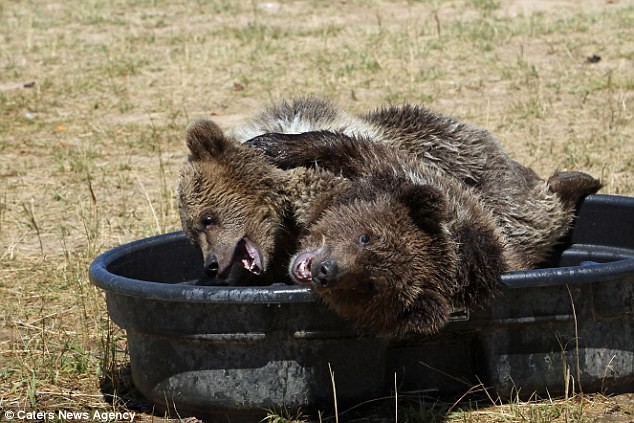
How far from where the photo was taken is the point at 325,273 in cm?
388

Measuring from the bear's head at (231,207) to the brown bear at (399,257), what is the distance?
673 millimetres

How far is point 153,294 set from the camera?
156 inches

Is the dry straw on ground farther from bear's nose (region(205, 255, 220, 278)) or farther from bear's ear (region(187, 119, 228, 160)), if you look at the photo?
bear's ear (region(187, 119, 228, 160))

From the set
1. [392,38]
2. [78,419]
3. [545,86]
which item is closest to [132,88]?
[392,38]

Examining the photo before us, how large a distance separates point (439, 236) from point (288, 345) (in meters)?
0.75

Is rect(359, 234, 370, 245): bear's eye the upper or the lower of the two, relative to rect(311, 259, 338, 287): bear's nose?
upper

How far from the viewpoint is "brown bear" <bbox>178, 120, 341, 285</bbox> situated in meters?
5.11

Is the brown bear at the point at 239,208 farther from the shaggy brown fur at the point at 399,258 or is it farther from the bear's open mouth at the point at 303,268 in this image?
the bear's open mouth at the point at 303,268

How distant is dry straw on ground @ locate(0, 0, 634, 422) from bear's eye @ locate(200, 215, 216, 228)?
0.72 metres

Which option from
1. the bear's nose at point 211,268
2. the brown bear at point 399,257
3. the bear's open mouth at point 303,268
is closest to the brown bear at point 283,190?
the bear's nose at point 211,268

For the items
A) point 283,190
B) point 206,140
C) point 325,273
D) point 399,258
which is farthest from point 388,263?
point 206,140

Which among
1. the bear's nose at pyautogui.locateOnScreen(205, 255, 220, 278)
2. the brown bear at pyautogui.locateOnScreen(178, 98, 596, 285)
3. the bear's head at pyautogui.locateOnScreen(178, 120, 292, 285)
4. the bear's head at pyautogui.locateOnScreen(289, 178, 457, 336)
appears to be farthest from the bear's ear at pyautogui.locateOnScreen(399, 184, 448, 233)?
the bear's nose at pyautogui.locateOnScreen(205, 255, 220, 278)

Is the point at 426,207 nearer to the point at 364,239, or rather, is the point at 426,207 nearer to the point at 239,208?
the point at 364,239

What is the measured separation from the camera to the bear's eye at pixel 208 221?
516 centimetres
